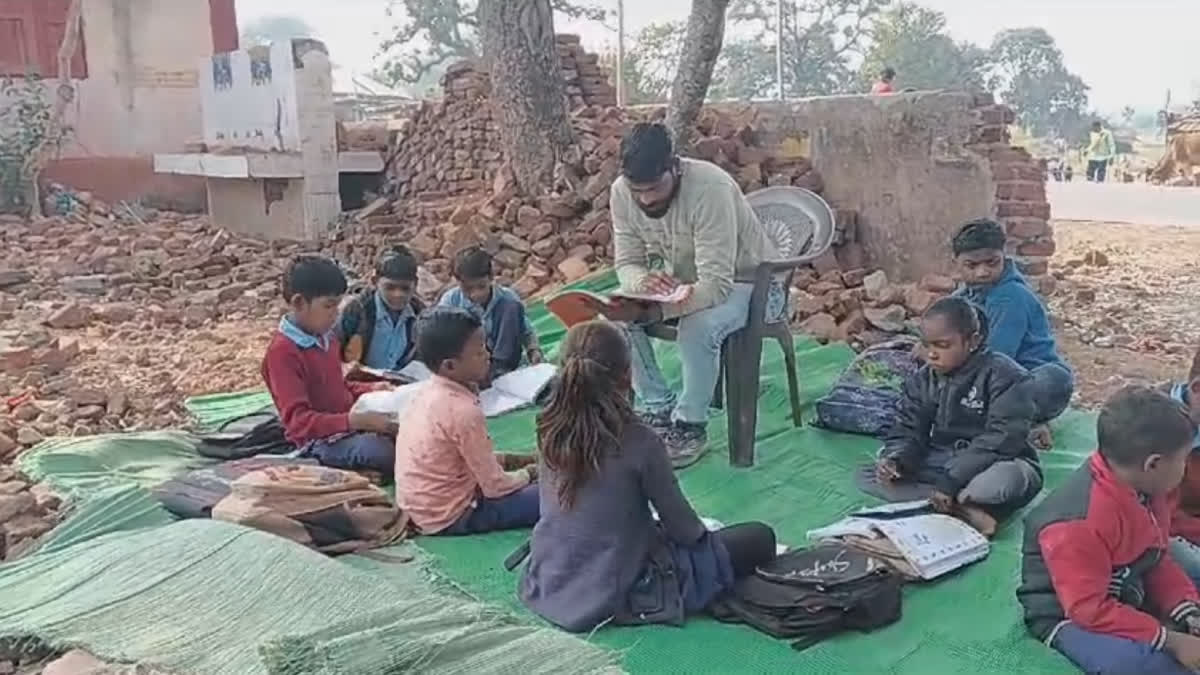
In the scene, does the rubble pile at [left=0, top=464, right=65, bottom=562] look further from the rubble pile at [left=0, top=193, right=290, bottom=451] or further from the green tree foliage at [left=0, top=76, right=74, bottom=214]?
the green tree foliage at [left=0, top=76, right=74, bottom=214]

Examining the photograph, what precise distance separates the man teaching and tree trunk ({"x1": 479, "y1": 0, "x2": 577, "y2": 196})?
3.93 meters

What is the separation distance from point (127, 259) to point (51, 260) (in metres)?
0.67

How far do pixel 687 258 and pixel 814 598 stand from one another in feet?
6.22

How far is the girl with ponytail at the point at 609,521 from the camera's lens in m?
2.81

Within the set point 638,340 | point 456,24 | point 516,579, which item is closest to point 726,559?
point 516,579

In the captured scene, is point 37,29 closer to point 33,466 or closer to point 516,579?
point 33,466

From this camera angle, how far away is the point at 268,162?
10.7m

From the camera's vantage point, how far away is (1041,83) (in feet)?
111

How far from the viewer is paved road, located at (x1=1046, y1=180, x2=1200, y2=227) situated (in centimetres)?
1370

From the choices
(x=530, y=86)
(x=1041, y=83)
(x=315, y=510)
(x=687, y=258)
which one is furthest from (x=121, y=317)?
(x=1041, y=83)

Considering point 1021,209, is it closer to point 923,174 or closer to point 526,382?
point 923,174

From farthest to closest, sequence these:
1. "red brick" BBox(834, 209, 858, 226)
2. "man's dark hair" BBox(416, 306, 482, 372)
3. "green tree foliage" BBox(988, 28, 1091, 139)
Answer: "green tree foliage" BBox(988, 28, 1091, 139) < "red brick" BBox(834, 209, 858, 226) < "man's dark hair" BBox(416, 306, 482, 372)

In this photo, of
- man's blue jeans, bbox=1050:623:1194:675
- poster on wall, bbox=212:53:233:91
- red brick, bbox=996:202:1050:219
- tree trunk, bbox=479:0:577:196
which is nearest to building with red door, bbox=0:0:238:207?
poster on wall, bbox=212:53:233:91

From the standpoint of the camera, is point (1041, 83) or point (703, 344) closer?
point (703, 344)
